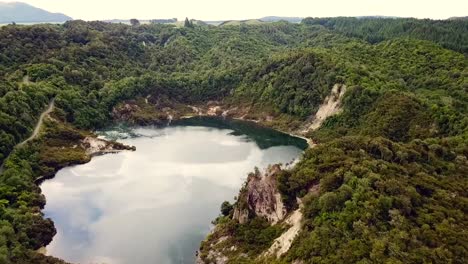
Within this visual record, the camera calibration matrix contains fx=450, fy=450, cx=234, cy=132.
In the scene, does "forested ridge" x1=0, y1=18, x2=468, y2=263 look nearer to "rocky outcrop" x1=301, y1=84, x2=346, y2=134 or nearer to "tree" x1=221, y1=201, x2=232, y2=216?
"rocky outcrop" x1=301, y1=84, x2=346, y2=134

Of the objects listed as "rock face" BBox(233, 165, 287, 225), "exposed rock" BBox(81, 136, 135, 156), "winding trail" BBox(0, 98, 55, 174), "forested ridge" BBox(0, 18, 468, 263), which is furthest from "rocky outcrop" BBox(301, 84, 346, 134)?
"winding trail" BBox(0, 98, 55, 174)

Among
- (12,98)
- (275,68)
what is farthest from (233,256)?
(275,68)

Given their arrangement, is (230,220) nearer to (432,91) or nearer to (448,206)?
(448,206)

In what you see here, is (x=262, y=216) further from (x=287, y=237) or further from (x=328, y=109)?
(x=328, y=109)

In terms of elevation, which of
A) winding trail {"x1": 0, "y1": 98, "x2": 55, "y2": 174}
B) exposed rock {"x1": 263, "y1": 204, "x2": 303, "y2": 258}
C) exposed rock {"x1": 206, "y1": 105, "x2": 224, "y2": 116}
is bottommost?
exposed rock {"x1": 206, "y1": 105, "x2": 224, "y2": 116}

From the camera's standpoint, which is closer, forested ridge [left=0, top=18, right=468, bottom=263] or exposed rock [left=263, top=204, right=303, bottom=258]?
forested ridge [left=0, top=18, right=468, bottom=263]

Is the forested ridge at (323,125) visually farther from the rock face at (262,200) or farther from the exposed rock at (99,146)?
the exposed rock at (99,146)

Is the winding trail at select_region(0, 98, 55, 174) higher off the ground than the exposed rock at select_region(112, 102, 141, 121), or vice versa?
the winding trail at select_region(0, 98, 55, 174)
